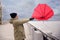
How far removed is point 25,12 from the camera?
375 inches

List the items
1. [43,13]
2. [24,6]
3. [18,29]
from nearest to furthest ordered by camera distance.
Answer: [18,29], [43,13], [24,6]

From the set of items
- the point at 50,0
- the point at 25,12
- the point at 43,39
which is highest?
the point at 43,39

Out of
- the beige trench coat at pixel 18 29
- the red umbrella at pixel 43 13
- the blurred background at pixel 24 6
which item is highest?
the red umbrella at pixel 43 13

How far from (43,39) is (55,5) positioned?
6.23 meters

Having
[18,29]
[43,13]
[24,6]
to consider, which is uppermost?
[43,13]

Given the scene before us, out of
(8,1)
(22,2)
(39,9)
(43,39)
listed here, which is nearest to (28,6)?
(22,2)

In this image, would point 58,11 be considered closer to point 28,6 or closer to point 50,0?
point 50,0

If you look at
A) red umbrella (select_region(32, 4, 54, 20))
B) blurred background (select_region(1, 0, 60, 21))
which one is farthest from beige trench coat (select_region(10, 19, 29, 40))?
blurred background (select_region(1, 0, 60, 21))

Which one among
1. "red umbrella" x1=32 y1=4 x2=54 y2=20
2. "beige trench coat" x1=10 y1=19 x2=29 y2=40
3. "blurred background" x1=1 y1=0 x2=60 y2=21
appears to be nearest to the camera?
"beige trench coat" x1=10 y1=19 x2=29 y2=40

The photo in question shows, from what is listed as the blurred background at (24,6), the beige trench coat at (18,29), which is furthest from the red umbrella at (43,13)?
the blurred background at (24,6)

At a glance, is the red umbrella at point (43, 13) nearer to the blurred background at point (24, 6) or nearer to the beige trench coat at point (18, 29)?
the beige trench coat at point (18, 29)

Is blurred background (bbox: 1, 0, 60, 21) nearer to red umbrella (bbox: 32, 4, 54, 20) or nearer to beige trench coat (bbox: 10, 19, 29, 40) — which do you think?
red umbrella (bbox: 32, 4, 54, 20)

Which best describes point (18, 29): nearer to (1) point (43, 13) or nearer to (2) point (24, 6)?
(1) point (43, 13)

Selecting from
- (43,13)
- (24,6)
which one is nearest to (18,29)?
(43,13)
